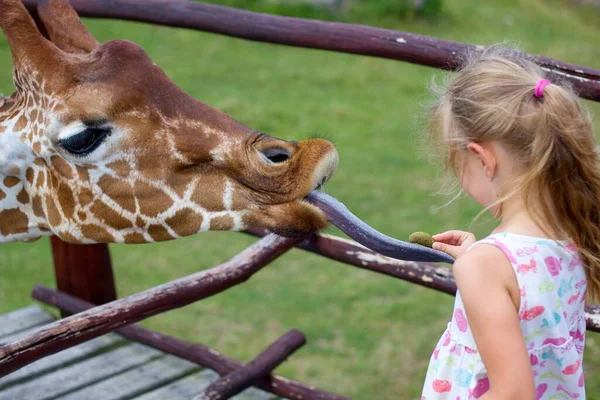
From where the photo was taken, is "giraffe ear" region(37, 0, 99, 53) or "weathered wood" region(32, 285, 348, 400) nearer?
"giraffe ear" region(37, 0, 99, 53)

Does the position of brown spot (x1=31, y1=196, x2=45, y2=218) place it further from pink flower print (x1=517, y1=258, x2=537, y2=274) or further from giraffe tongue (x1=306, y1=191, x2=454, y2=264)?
pink flower print (x1=517, y1=258, x2=537, y2=274)

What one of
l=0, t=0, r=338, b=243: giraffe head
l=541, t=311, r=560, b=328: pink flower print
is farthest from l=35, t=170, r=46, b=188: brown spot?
l=541, t=311, r=560, b=328: pink flower print

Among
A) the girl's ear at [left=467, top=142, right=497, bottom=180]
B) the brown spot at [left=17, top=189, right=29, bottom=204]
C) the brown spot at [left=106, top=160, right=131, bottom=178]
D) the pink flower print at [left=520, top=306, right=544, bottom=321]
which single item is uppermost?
the girl's ear at [left=467, top=142, right=497, bottom=180]

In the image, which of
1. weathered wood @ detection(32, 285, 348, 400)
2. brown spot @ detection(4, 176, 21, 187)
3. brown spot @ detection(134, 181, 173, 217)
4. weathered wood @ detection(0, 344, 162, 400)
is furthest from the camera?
weathered wood @ detection(32, 285, 348, 400)

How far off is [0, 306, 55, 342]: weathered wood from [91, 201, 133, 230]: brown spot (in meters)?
1.44

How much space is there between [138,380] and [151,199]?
1.19 m

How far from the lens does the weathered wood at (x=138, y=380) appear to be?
10.1ft

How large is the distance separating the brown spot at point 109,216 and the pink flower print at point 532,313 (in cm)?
114

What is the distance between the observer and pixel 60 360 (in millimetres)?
3279

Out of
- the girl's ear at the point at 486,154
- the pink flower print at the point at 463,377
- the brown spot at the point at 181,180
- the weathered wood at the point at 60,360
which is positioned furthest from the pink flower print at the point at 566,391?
the weathered wood at the point at 60,360

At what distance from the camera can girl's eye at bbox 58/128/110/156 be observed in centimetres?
219

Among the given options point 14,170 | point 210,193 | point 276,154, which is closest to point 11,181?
point 14,170

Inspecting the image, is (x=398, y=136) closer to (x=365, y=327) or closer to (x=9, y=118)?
(x=365, y=327)

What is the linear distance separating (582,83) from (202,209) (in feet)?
4.26
